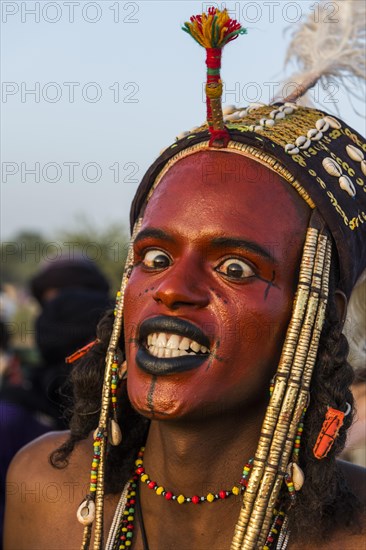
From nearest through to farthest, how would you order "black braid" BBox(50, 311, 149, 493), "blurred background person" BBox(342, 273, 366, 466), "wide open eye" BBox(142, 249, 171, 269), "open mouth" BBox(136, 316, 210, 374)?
1. "open mouth" BBox(136, 316, 210, 374)
2. "wide open eye" BBox(142, 249, 171, 269)
3. "black braid" BBox(50, 311, 149, 493)
4. "blurred background person" BBox(342, 273, 366, 466)

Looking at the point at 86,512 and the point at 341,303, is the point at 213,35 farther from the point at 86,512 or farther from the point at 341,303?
the point at 86,512

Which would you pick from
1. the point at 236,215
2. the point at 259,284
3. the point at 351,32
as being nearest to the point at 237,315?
the point at 259,284

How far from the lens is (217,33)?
287cm

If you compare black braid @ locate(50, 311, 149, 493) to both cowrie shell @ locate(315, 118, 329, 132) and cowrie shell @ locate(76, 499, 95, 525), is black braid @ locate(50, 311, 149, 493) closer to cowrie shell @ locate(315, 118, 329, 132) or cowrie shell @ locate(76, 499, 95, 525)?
cowrie shell @ locate(76, 499, 95, 525)

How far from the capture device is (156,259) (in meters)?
3.10

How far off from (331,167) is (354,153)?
0.21 metres

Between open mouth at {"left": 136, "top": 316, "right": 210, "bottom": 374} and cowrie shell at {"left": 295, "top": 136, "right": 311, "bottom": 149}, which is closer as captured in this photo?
open mouth at {"left": 136, "top": 316, "right": 210, "bottom": 374}

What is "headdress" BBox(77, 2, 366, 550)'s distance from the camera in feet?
9.62

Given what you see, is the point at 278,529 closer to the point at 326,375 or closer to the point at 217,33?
the point at 326,375

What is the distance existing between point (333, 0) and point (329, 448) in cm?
202

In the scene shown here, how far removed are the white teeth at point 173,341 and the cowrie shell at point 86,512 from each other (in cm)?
75

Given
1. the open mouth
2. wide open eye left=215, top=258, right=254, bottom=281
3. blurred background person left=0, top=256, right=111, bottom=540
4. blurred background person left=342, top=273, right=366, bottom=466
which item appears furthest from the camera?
blurred background person left=0, top=256, right=111, bottom=540

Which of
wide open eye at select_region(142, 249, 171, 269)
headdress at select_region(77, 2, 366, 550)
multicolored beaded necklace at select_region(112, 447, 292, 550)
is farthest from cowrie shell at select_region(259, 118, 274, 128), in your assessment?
multicolored beaded necklace at select_region(112, 447, 292, 550)

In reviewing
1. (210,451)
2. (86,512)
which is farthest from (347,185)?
(86,512)
